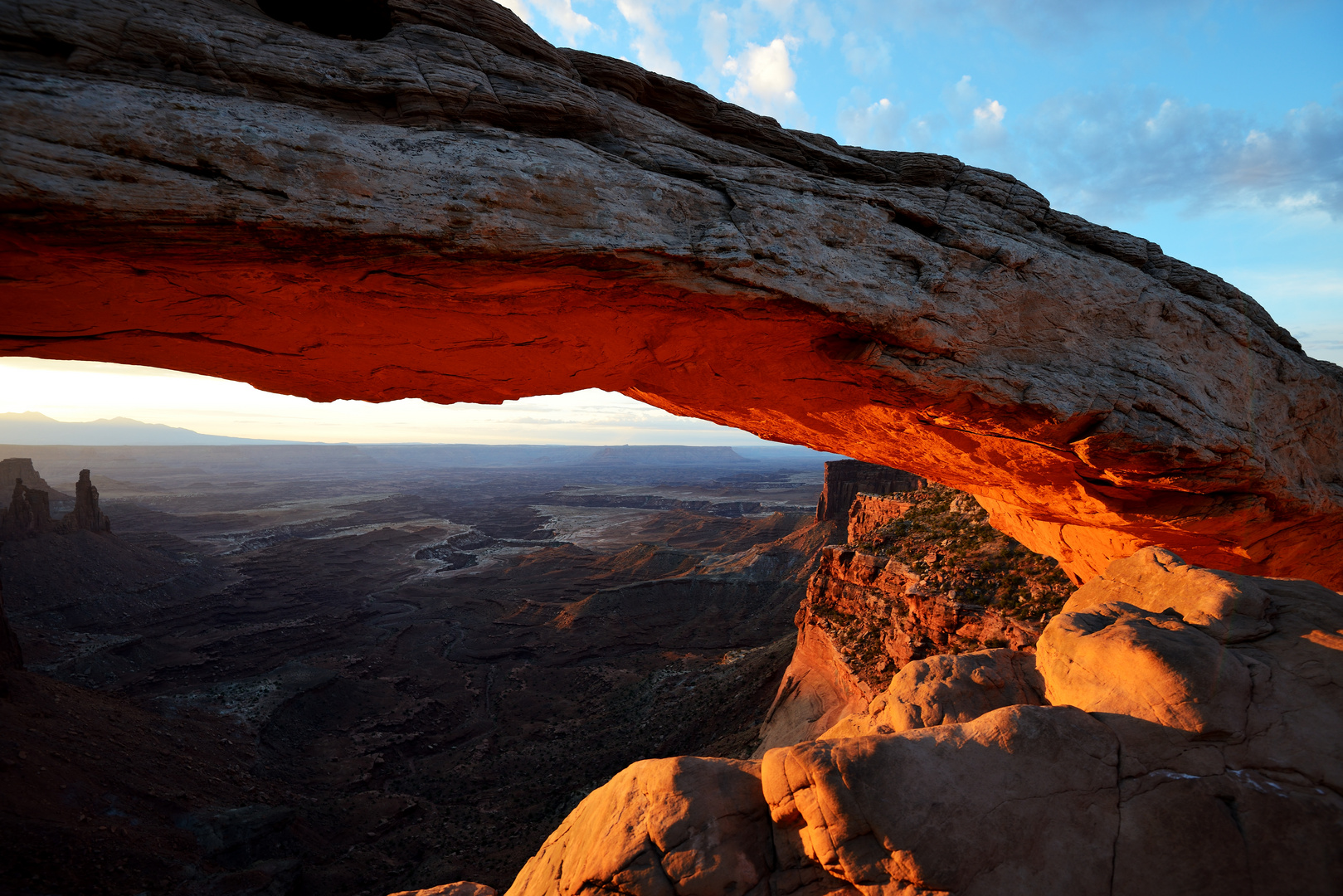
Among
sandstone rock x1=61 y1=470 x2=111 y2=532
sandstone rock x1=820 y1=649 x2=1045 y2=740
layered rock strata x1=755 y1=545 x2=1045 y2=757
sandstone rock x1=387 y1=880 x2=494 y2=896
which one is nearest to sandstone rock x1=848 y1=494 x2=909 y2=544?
layered rock strata x1=755 y1=545 x2=1045 y2=757

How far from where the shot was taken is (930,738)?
5.14 metres

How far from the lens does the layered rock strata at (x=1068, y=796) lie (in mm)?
4375

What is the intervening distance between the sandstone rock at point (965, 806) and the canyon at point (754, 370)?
3cm

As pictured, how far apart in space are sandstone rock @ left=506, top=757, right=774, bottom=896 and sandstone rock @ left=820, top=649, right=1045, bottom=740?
1345mm

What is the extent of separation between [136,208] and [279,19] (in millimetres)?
3633

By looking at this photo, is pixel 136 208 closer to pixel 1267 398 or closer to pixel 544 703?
pixel 1267 398

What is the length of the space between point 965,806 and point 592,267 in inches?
257

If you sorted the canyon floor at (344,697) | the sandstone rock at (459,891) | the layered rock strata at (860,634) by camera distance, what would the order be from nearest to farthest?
the sandstone rock at (459,891) → the canyon floor at (344,697) → the layered rock strata at (860,634)

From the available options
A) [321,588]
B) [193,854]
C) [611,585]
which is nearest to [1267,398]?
[193,854]

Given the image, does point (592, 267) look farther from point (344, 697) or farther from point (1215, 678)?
point (344, 697)

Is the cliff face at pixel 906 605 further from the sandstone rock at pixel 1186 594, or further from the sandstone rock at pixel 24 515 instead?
the sandstone rock at pixel 24 515

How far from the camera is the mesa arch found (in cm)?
529

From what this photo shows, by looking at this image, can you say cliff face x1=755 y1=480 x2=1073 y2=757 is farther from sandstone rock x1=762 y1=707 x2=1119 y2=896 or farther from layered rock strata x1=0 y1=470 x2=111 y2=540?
layered rock strata x1=0 y1=470 x2=111 y2=540

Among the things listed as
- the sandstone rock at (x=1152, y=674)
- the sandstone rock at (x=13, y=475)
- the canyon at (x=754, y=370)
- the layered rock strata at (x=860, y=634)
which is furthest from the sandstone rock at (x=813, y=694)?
the sandstone rock at (x=13, y=475)
